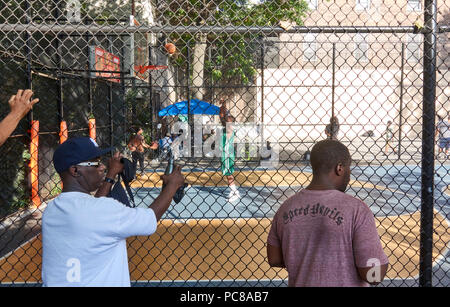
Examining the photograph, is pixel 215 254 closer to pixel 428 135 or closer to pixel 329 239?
pixel 428 135

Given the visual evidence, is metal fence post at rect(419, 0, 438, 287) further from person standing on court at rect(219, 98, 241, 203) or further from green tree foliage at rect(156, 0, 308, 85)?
green tree foliage at rect(156, 0, 308, 85)

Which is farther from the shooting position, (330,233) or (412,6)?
(412,6)

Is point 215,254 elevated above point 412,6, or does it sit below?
below

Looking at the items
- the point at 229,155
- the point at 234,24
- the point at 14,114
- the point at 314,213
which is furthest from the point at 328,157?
the point at 234,24

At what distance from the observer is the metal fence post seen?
2.77 m

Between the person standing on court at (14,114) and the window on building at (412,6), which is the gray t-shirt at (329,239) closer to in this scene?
the person standing on court at (14,114)

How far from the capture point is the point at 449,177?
14.3 m

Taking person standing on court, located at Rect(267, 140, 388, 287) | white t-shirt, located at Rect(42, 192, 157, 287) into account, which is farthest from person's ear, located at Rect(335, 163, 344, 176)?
white t-shirt, located at Rect(42, 192, 157, 287)

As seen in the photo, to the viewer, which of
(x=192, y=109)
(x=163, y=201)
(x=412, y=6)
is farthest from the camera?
(x=412, y=6)

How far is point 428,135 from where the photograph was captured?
284cm

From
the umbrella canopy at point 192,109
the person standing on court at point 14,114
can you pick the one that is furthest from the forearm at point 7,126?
the umbrella canopy at point 192,109

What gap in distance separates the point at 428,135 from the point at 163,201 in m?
1.94

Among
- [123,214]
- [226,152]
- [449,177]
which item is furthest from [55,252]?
[449,177]

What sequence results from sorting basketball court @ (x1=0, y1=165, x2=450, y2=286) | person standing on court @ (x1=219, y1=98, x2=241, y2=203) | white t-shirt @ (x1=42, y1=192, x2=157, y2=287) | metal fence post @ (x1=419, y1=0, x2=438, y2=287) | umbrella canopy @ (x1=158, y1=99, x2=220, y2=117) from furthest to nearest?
umbrella canopy @ (x1=158, y1=99, x2=220, y2=117) < person standing on court @ (x1=219, y1=98, x2=241, y2=203) < basketball court @ (x1=0, y1=165, x2=450, y2=286) < metal fence post @ (x1=419, y1=0, x2=438, y2=287) < white t-shirt @ (x1=42, y1=192, x2=157, y2=287)
